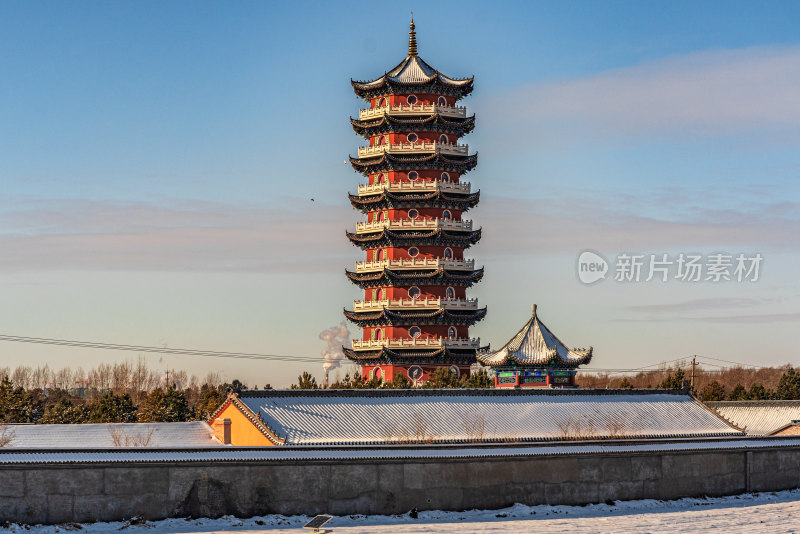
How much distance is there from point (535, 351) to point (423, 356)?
1494cm

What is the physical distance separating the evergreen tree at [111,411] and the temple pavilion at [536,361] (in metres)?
27.8

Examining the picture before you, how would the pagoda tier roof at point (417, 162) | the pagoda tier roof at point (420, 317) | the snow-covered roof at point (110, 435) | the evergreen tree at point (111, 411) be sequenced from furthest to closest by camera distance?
1. the pagoda tier roof at point (417, 162)
2. the pagoda tier roof at point (420, 317)
3. the evergreen tree at point (111, 411)
4. the snow-covered roof at point (110, 435)

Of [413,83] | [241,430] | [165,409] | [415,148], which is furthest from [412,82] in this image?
[241,430]

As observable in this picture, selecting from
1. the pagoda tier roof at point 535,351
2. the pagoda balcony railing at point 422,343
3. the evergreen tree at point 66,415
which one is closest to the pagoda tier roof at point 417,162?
the pagoda balcony railing at point 422,343

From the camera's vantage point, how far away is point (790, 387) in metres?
96.8

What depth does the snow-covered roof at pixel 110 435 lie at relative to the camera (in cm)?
5791

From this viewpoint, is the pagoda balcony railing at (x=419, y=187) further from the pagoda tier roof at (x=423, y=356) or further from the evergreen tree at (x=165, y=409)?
the evergreen tree at (x=165, y=409)

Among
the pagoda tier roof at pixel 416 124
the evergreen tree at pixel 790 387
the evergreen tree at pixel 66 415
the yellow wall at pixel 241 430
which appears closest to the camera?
the yellow wall at pixel 241 430

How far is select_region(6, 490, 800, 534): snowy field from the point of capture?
33.0 metres

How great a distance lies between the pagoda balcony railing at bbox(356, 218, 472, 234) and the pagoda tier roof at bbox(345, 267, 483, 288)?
3.78 meters

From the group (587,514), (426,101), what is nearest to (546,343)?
(426,101)

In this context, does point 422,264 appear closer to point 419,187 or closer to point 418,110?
point 419,187

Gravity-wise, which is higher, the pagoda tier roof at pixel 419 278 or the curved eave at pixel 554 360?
the pagoda tier roof at pixel 419 278

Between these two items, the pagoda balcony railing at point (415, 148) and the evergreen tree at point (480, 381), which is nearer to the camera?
the evergreen tree at point (480, 381)
